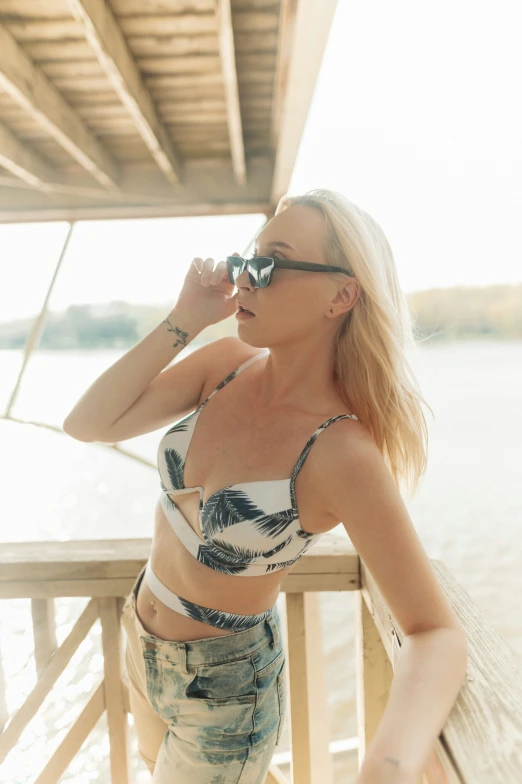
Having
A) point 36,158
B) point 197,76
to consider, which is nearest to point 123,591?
point 197,76

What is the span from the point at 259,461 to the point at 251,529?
0.13 meters

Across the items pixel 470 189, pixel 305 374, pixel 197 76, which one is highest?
pixel 470 189

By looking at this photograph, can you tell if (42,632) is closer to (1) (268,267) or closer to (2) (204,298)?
(2) (204,298)

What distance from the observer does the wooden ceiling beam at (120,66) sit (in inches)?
79.7

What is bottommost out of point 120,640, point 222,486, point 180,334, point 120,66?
point 120,640

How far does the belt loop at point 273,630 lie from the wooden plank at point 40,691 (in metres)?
0.50

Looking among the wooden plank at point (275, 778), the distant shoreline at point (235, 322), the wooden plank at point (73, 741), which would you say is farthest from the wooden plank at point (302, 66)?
the wooden plank at point (275, 778)

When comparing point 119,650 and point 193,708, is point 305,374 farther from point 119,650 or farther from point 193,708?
point 119,650

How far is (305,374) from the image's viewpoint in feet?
3.72

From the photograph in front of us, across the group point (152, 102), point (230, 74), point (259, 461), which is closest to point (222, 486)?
point (259, 461)

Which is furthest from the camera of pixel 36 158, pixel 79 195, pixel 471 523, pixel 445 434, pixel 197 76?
pixel 445 434

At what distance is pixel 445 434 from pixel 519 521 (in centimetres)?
350

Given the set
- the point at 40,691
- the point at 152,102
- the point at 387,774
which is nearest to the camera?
the point at 387,774

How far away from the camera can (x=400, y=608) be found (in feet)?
2.64
